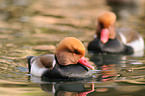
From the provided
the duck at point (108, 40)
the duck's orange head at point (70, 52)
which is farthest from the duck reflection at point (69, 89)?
the duck at point (108, 40)

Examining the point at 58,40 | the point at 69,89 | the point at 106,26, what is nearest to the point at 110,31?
the point at 106,26

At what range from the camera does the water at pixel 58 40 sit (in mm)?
7223

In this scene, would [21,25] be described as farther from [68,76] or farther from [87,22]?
[68,76]

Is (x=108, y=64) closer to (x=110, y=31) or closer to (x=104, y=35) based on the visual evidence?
(x=104, y=35)

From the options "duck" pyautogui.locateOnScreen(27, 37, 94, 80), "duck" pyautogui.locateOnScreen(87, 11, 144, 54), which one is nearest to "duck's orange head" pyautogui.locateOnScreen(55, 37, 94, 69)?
"duck" pyautogui.locateOnScreen(27, 37, 94, 80)

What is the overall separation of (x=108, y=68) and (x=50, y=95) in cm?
267

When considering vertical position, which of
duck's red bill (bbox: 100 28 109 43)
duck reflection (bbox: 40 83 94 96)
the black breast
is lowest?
duck reflection (bbox: 40 83 94 96)

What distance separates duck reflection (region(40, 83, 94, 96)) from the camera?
273 inches

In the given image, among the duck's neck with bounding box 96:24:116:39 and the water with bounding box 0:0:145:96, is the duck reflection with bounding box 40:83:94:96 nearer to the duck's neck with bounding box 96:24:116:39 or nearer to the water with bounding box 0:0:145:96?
the water with bounding box 0:0:145:96

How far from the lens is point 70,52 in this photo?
7699mm

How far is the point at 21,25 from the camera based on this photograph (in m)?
14.7

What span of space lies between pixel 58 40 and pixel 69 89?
5296mm

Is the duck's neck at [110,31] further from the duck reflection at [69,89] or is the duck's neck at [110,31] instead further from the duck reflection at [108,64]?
the duck reflection at [69,89]

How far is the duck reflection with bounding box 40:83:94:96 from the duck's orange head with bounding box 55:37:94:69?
0.49 meters
